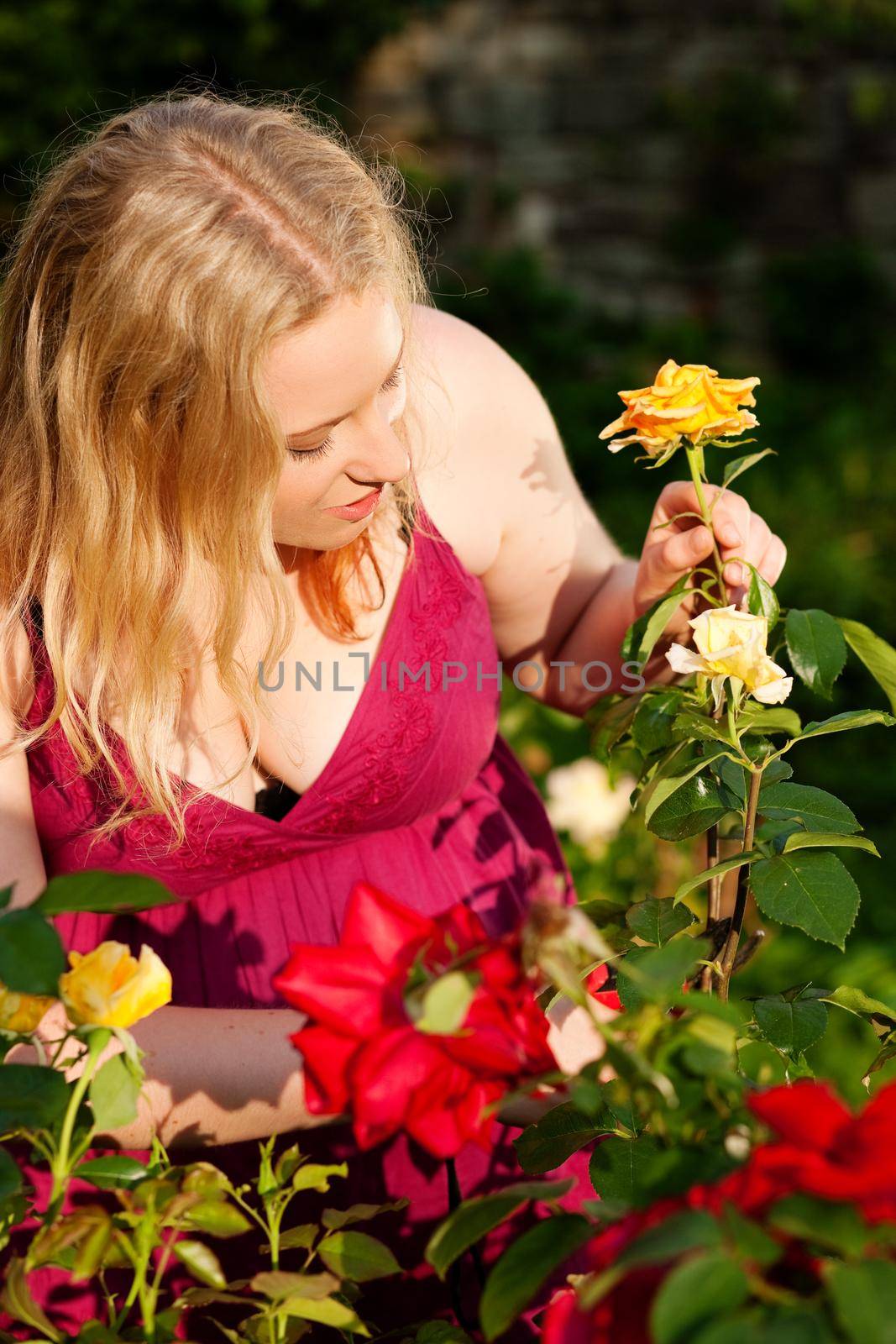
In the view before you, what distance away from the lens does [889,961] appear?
2578 mm

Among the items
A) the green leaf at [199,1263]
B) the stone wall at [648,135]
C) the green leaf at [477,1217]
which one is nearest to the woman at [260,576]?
the green leaf at [199,1263]

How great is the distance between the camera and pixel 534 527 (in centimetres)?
148

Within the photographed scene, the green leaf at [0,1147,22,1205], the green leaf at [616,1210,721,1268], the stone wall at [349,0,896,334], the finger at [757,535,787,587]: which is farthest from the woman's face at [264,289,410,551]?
the stone wall at [349,0,896,334]

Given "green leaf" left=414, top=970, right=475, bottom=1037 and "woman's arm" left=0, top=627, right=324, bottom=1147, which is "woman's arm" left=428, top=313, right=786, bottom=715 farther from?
"green leaf" left=414, top=970, right=475, bottom=1037

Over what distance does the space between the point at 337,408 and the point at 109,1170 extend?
66 centimetres

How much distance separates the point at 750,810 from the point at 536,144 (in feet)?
20.6

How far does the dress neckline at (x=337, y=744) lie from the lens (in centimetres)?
126

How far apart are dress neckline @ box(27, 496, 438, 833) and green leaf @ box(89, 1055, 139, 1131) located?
2.15 ft

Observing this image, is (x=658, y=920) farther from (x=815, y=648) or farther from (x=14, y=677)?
(x=14, y=677)

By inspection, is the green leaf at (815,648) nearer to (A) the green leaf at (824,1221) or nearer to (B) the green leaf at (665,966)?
(B) the green leaf at (665,966)

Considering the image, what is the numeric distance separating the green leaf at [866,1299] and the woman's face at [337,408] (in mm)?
816

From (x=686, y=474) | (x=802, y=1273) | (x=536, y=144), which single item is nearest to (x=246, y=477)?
A: (x=802, y=1273)

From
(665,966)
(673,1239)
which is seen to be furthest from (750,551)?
(673,1239)

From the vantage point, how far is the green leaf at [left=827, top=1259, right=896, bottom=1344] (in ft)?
1.31
